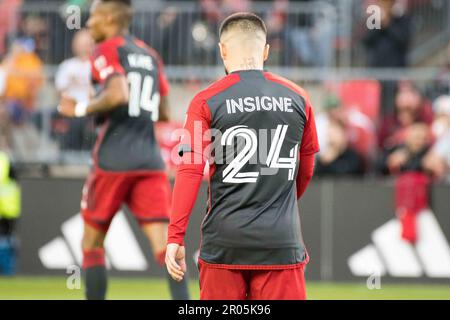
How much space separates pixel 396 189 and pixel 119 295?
4.08m

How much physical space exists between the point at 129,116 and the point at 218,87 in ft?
11.3

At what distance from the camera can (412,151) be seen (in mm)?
14578

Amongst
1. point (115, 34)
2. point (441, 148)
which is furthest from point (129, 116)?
point (441, 148)

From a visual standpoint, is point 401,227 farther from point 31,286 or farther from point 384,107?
point 31,286

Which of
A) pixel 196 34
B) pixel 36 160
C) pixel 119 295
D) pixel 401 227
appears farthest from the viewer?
pixel 196 34

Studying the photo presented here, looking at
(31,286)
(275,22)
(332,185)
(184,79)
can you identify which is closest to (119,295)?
(31,286)

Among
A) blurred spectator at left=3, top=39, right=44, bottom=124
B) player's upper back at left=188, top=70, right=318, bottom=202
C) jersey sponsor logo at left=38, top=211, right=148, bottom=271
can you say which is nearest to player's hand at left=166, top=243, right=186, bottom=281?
player's upper back at left=188, top=70, right=318, bottom=202

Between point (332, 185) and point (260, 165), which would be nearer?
point (260, 165)

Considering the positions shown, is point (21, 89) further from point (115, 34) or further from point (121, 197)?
point (121, 197)

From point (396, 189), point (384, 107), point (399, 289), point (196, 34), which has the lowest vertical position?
point (399, 289)

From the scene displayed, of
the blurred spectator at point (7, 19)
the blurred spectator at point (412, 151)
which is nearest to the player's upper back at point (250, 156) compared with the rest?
the blurred spectator at point (412, 151)

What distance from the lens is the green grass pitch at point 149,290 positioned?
12.3 meters

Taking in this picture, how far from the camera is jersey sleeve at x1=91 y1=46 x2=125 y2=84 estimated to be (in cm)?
954

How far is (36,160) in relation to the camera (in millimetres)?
15609
